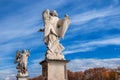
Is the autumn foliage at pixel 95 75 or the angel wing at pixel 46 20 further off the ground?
the autumn foliage at pixel 95 75

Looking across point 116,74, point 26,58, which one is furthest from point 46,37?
point 116,74

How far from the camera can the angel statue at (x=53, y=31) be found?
1573 centimetres

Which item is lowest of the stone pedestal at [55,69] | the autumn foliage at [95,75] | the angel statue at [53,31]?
the stone pedestal at [55,69]

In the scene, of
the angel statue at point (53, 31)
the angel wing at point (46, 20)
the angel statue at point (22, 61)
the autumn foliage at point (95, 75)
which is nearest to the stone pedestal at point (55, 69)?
the angel statue at point (53, 31)

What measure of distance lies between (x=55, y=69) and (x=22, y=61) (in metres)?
18.7

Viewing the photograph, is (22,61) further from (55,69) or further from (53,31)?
(55,69)

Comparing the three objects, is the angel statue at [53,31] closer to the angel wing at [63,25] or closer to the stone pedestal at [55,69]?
the angel wing at [63,25]

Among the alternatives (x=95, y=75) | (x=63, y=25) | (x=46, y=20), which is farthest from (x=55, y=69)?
(x=95, y=75)

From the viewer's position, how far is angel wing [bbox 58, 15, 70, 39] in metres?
16.4

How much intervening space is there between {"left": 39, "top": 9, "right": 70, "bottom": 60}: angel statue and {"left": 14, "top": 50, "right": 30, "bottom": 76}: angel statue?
1778 centimetres

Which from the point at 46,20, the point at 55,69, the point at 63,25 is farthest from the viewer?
the point at 63,25

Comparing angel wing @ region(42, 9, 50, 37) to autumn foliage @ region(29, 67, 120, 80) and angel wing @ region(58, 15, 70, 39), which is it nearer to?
angel wing @ region(58, 15, 70, 39)

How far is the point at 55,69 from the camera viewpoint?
15.5 meters

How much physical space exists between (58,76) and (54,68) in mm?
423
